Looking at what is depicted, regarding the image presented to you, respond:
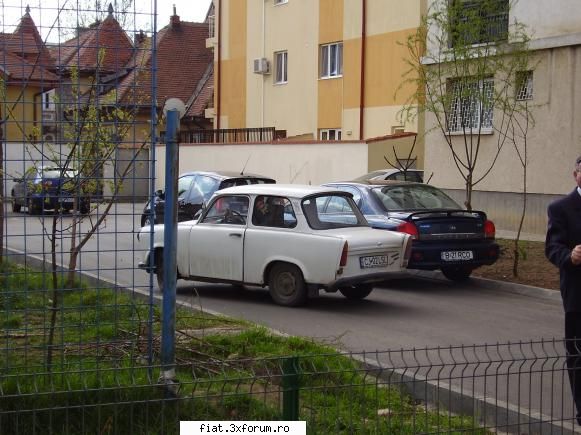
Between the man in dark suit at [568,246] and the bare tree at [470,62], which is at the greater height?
the bare tree at [470,62]

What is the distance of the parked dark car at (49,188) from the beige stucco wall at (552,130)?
14.5m

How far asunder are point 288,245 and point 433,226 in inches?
115

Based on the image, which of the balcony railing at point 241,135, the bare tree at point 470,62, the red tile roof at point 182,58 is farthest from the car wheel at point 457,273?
the red tile roof at point 182,58

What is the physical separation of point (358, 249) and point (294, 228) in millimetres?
848

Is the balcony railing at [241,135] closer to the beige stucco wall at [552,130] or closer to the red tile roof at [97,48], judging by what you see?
the beige stucco wall at [552,130]

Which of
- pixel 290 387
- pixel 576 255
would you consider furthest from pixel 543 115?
pixel 290 387

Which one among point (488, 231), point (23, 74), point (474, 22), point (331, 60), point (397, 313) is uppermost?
point (331, 60)

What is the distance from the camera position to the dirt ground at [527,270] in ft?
46.6

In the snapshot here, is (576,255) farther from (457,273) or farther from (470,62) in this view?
(470,62)

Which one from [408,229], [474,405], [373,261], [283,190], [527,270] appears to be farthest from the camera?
[527,270]

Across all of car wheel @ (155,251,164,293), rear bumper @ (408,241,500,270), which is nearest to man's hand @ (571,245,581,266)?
car wheel @ (155,251,164,293)

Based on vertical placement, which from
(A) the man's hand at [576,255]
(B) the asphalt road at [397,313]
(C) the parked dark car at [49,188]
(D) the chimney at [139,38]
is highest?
(D) the chimney at [139,38]

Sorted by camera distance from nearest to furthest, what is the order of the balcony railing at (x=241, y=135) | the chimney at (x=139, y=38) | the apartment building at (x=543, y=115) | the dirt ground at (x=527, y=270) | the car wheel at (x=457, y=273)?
the chimney at (x=139, y=38), the dirt ground at (x=527, y=270), the car wheel at (x=457, y=273), the apartment building at (x=543, y=115), the balcony railing at (x=241, y=135)

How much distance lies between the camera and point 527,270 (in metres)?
15.1
